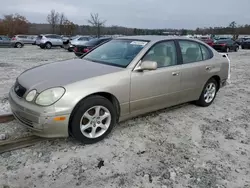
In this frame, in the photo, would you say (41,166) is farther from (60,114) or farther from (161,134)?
(161,134)

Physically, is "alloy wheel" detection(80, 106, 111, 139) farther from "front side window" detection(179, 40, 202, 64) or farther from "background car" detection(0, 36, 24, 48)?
"background car" detection(0, 36, 24, 48)

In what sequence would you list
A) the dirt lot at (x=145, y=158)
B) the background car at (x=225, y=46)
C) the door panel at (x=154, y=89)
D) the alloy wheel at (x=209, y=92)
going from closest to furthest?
the dirt lot at (x=145, y=158) → the door panel at (x=154, y=89) → the alloy wheel at (x=209, y=92) → the background car at (x=225, y=46)

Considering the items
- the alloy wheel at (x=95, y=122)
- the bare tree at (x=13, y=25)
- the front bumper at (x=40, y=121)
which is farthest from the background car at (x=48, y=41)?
the bare tree at (x=13, y=25)

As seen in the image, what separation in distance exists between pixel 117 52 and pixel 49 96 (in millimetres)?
1624

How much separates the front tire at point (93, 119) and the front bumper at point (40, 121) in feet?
0.49

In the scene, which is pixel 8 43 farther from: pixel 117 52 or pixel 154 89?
pixel 154 89

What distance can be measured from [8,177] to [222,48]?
79.5 ft

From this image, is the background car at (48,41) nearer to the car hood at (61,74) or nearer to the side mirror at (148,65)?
the car hood at (61,74)

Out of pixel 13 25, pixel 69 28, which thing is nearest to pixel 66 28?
pixel 69 28

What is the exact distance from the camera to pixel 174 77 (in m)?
3.99

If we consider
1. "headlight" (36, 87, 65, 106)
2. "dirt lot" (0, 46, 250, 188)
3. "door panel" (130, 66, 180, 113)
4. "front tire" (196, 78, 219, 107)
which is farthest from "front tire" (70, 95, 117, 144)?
"front tire" (196, 78, 219, 107)

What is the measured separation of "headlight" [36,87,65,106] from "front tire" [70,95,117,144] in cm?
30

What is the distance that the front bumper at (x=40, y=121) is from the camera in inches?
110

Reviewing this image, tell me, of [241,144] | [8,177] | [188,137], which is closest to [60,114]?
[8,177]
